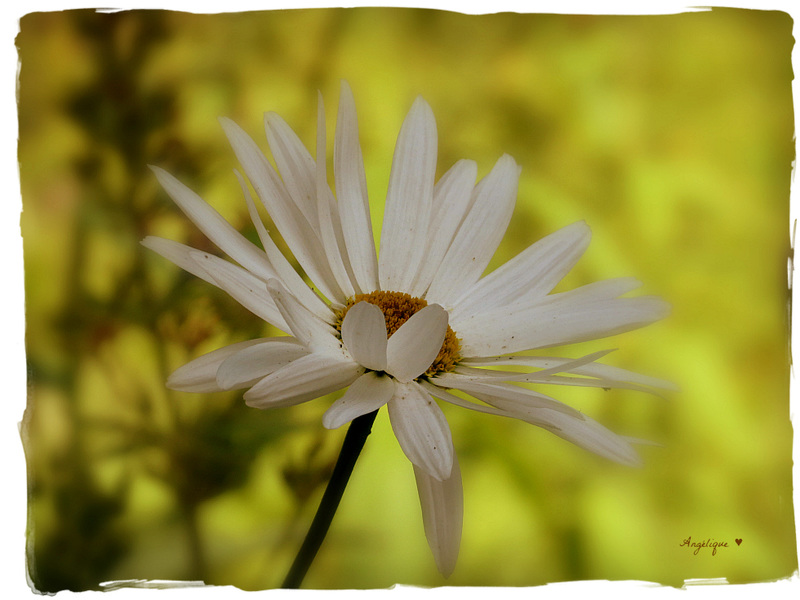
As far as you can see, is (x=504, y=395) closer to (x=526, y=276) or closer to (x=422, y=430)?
(x=422, y=430)

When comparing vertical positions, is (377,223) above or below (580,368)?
above

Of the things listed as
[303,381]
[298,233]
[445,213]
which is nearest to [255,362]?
[303,381]

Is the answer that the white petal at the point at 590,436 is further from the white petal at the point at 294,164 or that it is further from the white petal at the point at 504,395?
the white petal at the point at 294,164

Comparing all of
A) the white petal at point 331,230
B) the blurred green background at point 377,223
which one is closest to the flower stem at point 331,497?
the blurred green background at point 377,223

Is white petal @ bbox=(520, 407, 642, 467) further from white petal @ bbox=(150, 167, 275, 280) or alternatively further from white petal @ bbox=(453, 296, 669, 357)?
white petal @ bbox=(150, 167, 275, 280)

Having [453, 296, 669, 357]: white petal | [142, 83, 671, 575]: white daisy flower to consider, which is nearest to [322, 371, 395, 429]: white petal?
[142, 83, 671, 575]: white daisy flower

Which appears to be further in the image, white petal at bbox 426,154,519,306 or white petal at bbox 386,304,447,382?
white petal at bbox 426,154,519,306

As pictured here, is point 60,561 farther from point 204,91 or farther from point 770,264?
point 770,264

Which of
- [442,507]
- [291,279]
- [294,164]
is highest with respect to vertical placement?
[294,164]
